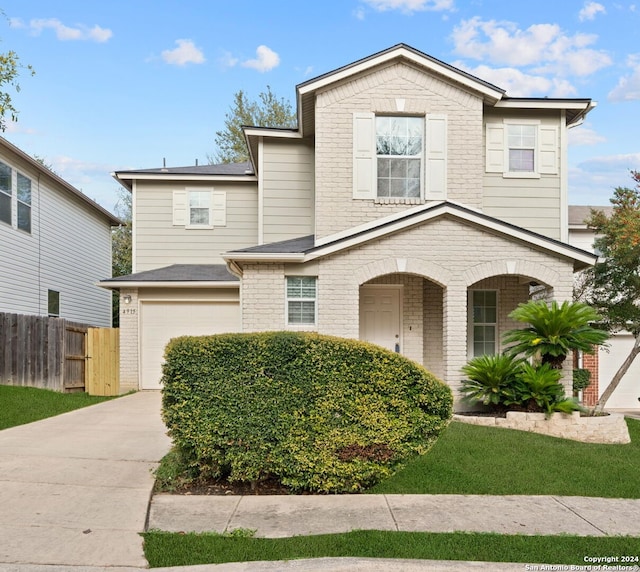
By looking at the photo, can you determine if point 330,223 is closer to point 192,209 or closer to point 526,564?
point 192,209

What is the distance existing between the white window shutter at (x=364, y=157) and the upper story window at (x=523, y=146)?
276 cm

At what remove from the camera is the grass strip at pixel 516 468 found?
6.74m

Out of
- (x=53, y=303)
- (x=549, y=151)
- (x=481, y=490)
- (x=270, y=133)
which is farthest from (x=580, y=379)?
(x=53, y=303)

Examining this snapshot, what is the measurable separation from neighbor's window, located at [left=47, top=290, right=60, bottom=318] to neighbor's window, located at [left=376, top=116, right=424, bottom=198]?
1167 cm

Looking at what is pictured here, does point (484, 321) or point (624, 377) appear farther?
point (624, 377)

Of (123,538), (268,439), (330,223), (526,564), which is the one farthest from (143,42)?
(526,564)

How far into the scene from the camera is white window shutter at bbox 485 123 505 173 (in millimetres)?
13859

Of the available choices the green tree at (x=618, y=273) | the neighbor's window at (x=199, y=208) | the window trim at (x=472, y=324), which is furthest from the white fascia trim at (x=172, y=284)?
the green tree at (x=618, y=273)

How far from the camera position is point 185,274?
1603 cm

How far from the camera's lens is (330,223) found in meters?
13.2

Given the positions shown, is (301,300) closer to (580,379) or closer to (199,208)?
(199,208)

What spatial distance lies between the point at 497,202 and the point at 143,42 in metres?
10.7

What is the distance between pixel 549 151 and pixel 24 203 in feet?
46.3

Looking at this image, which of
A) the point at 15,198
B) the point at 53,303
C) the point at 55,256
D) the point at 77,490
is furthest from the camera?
the point at 55,256
